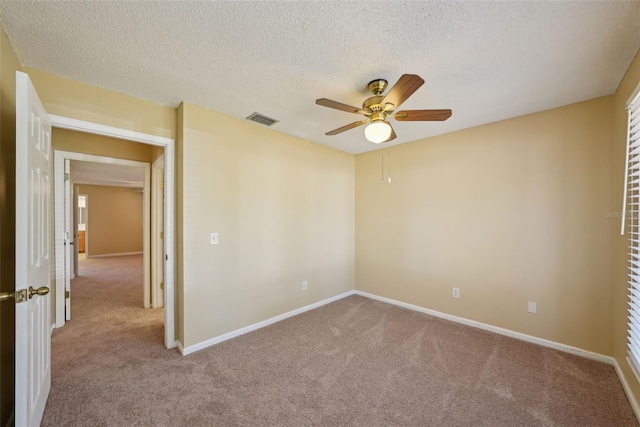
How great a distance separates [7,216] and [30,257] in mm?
508

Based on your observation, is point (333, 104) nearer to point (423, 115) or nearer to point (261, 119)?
point (423, 115)

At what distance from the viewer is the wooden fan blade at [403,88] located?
1575 mm

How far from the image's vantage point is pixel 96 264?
702 cm

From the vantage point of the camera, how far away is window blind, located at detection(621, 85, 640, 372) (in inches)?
68.7

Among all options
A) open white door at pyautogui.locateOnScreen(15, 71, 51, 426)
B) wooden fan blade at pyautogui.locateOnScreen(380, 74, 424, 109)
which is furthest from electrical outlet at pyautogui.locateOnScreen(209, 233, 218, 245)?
wooden fan blade at pyautogui.locateOnScreen(380, 74, 424, 109)

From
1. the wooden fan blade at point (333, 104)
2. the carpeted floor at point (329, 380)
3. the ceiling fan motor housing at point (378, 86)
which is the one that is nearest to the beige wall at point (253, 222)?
the carpeted floor at point (329, 380)

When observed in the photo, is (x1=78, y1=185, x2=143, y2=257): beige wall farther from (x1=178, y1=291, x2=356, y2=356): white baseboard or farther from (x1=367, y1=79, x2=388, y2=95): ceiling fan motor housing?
(x1=367, y1=79, x2=388, y2=95): ceiling fan motor housing

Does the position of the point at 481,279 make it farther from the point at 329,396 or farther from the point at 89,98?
the point at 89,98

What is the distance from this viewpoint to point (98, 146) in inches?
129

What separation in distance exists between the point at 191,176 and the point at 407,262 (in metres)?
3.00

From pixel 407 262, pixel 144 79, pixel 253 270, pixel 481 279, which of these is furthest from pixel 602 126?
pixel 144 79

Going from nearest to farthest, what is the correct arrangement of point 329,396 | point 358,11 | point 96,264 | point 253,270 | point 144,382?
point 358,11
point 329,396
point 144,382
point 253,270
point 96,264

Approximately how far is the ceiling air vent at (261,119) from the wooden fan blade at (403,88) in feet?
4.75

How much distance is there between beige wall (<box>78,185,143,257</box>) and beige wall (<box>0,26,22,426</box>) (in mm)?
8198
